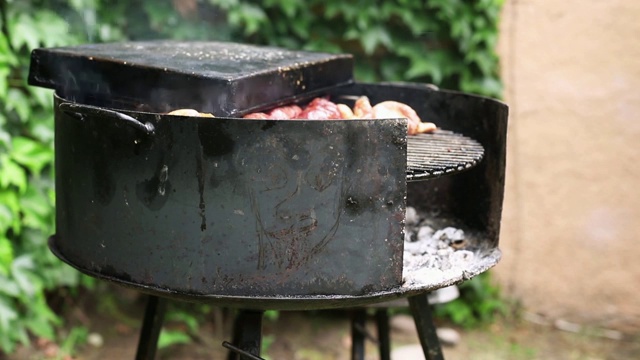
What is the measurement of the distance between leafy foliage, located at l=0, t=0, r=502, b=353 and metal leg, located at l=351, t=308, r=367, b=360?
1.20 m

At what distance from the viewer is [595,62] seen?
3980 mm

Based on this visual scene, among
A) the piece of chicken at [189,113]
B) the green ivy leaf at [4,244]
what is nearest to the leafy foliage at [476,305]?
the green ivy leaf at [4,244]

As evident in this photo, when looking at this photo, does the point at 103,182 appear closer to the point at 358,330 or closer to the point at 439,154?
the point at 439,154

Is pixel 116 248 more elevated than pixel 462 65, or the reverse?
pixel 462 65

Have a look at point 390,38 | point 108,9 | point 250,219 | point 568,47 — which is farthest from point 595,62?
point 250,219

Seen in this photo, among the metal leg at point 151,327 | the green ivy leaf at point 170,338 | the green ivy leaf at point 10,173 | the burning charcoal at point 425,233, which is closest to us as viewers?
the metal leg at point 151,327

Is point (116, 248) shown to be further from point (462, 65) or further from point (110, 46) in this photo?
point (462, 65)

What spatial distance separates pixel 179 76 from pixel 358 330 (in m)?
1.48

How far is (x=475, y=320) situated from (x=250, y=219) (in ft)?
9.43

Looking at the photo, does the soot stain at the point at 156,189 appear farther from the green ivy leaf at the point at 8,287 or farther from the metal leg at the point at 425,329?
the green ivy leaf at the point at 8,287

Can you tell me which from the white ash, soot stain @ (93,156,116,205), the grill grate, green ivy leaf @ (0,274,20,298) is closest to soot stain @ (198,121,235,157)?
soot stain @ (93,156,116,205)

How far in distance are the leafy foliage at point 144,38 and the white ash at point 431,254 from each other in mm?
1489

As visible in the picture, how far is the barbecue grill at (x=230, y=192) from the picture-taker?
172cm

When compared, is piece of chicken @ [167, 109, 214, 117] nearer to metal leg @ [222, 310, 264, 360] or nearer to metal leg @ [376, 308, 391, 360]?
metal leg @ [222, 310, 264, 360]
